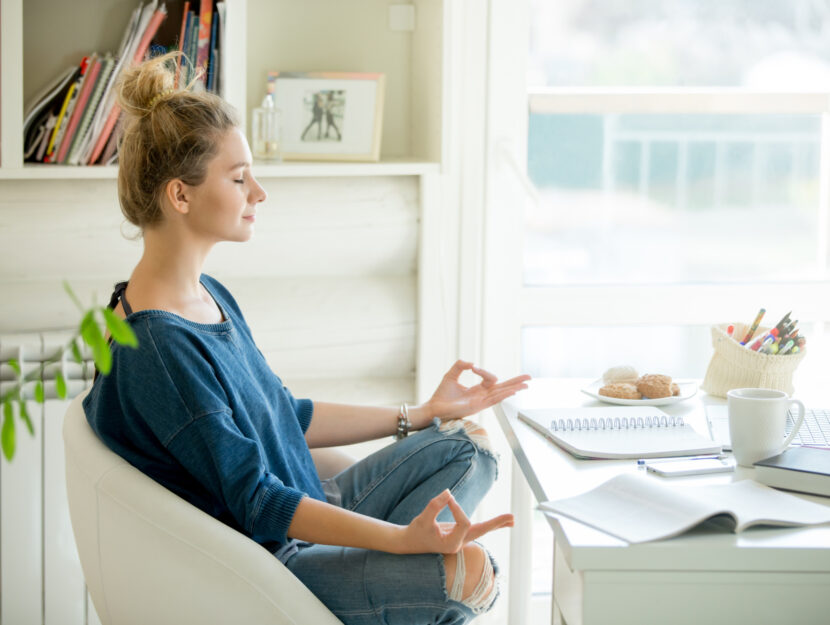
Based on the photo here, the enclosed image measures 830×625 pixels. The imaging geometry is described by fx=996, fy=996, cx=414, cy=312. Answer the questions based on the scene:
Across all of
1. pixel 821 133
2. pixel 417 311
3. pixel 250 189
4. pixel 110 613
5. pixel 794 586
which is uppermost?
pixel 821 133

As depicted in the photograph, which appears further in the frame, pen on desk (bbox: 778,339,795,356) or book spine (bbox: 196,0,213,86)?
book spine (bbox: 196,0,213,86)

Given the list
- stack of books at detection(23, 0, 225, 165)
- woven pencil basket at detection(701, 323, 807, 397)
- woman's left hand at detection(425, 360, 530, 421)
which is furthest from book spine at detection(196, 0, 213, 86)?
woven pencil basket at detection(701, 323, 807, 397)

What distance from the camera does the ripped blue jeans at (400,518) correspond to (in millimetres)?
1264

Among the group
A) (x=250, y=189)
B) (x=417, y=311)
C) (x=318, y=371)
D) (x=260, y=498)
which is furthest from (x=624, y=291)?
(x=260, y=498)

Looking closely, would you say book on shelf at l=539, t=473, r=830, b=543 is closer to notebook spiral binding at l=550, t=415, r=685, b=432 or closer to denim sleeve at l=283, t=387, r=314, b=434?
notebook spiral binding at l=550, t=415, r=685, b=432

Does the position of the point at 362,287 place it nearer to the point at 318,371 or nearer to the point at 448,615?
the point at 318,371

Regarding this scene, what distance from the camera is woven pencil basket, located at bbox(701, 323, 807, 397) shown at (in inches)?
62.6

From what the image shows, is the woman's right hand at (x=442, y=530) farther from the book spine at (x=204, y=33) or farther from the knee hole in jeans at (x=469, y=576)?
the book spine at (x=204, y=33)

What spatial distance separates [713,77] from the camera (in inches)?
91.8

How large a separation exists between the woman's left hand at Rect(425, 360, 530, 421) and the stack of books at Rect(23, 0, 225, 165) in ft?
2.66

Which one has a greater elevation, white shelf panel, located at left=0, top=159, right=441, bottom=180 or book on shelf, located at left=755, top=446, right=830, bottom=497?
white shelf panel, located at left=0, top=159, right=441, bottom=180

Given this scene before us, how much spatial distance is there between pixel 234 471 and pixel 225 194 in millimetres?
427

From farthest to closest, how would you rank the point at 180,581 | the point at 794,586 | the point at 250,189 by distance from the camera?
the point at 250,189 < the point at 180,581 < the point at 794,586

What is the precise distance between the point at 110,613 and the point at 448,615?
0.44 metres
